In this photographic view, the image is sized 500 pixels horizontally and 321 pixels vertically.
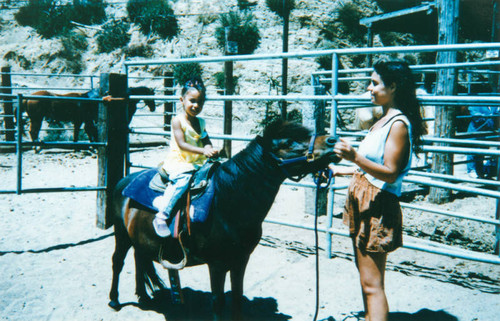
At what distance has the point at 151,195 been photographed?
2609 millimetres

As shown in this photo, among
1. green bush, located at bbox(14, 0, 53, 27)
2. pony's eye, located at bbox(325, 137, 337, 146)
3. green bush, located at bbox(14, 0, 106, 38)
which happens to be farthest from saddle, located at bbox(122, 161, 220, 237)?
green bush, located at bbox(14, 0, 53, 27)

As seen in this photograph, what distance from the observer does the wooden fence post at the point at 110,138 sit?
452 centimetres

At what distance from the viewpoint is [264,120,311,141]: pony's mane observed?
1.87 meters

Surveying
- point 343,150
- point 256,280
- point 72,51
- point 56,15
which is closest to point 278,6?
point 72,51

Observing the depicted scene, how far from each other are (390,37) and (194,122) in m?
16.8

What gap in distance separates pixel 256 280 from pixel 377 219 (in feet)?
5.64

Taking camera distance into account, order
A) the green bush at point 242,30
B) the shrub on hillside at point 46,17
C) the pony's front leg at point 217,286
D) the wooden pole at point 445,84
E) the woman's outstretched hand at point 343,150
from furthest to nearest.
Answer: the shrub on hillside at point 46,17, the green bush at point 242,30, the wooden pole at point 445,84, the pony's front leg at point 217,286, the woman's outstretched hand at point 343,150

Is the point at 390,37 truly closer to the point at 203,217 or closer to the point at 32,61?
the point at 203,217

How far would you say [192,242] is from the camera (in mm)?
2277

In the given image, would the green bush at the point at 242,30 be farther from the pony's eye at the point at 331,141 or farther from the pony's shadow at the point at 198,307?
the pony's eye at the point at 331,141

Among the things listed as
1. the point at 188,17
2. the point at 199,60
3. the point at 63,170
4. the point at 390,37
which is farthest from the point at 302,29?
the point at 199,60

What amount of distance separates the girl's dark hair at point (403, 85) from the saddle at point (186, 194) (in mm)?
1152

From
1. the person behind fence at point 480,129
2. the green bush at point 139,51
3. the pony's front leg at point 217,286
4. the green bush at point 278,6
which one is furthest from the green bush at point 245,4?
the pony's front leg at point 217,286

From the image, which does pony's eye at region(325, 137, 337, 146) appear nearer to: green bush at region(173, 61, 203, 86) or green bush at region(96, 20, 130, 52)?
green bush at region(173, 61, 203, 86)
